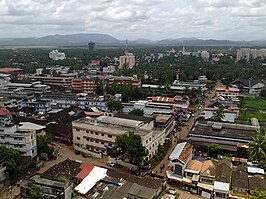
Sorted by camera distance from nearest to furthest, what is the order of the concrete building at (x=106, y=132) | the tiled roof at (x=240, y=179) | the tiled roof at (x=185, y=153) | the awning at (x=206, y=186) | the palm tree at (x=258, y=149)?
1. the tiled roof at (x=240, y=179)
2. the awning at (x=206, y=186)
3. the tiled roof at (x=185, y=153)
4. the palm tree at (x=258, y=149)
5. the concrete building at (x=106, y=132)

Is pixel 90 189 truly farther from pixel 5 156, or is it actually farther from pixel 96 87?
pixel 96 87

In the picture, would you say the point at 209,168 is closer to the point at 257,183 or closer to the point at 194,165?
the point at 194,165

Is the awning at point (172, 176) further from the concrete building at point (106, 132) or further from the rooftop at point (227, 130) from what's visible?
A: the rooftop at point (227, 130)

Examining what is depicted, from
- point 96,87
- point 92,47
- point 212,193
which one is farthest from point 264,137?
point 92,47

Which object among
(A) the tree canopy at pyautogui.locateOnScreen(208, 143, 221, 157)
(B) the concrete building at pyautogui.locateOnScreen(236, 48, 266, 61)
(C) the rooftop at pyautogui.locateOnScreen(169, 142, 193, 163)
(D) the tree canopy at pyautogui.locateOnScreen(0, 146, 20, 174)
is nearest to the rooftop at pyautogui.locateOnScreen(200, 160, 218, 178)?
(C) the rooftop at pyautogui.locateOnScreen(169, 142, 193, 163)

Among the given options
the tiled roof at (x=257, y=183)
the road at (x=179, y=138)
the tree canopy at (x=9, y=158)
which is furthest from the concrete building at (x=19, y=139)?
the tiled roof at (x=257, y=183)

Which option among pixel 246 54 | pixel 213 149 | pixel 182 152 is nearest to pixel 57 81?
pixel 213 149

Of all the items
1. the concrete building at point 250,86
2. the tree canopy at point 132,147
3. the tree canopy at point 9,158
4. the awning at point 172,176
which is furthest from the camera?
the concrete building at point 250,86

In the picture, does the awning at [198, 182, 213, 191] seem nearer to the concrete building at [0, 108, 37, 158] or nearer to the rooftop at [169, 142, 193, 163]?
the rooftop at [169, 142, 193, 163]
